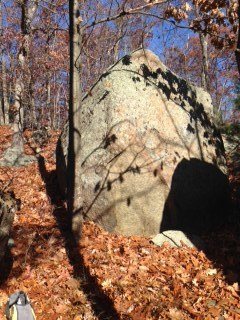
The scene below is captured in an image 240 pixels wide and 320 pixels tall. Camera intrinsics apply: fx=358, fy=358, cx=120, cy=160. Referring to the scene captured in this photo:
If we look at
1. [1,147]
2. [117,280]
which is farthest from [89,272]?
[1,147]

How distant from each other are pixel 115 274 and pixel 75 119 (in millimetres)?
3053

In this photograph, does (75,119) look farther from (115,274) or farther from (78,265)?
(115,274)

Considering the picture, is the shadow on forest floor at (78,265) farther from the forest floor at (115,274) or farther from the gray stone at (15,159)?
the gray stone at (15,159)

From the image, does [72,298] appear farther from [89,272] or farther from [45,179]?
[45,179]

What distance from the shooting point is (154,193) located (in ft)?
25.5

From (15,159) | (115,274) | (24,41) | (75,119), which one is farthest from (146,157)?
(24,41)

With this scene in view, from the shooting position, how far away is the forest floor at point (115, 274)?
551cm

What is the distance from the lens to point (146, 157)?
788cm

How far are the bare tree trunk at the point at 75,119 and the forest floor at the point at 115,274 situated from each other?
2.00ft

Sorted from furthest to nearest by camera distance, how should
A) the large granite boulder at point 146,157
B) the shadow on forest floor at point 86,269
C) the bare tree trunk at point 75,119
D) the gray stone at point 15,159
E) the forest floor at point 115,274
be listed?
1. the gray stone at point 15,159
2. the large granite boulder at point 146,157
3. the bare tree trunk at point 75,119
4. the shadow on forest floor at point 86,269
5. the forest floor at point 115,274

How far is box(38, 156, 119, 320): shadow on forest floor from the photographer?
5531mm

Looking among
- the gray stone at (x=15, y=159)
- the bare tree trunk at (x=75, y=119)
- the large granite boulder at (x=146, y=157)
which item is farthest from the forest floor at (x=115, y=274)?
the gray stone at (x=15, y=159)

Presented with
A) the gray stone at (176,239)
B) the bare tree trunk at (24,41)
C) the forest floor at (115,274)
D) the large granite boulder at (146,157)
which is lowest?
the forest floor at (115,274)

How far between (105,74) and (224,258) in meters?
4.89
